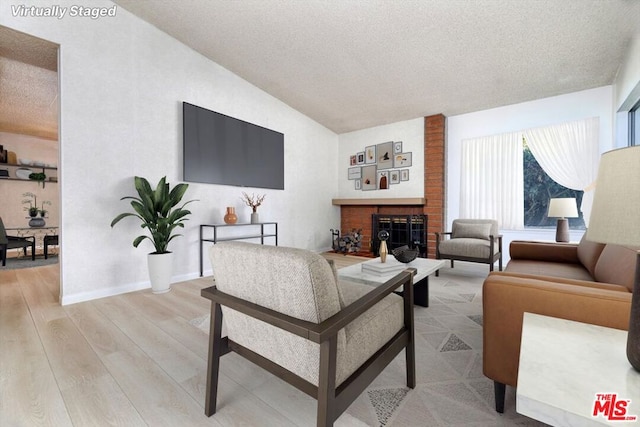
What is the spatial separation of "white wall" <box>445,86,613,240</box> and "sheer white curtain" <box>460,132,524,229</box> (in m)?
0.14

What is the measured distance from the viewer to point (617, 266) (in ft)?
4.55

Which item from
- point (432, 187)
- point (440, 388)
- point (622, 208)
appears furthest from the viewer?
point (432, 187)

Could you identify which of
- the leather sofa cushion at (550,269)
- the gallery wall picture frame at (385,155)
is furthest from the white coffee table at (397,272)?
the gallery wall picture frame at (385,155)

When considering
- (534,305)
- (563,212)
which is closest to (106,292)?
(534,305)

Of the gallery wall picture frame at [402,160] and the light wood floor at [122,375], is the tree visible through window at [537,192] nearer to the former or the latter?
the gallery wall picture frame at [402,160]

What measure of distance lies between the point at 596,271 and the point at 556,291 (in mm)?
1147

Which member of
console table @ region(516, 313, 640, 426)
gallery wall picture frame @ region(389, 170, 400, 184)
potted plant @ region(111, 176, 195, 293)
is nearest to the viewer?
console table @ region(516, 313, 640, 426)

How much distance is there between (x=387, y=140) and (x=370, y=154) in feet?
1.45

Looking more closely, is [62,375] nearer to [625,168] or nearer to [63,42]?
[625,168]

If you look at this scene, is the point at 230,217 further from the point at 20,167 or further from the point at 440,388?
the point at 20,167

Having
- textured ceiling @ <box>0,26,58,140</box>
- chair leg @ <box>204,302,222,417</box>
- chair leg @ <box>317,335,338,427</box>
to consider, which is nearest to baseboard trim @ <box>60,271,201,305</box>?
chair leg @ <box>204,302,222,417</box>

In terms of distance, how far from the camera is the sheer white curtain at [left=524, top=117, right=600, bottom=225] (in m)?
3.72

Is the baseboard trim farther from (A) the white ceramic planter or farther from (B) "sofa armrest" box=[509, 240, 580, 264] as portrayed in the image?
(B) "sofa armrest" box=[509, 240, 580, 264]

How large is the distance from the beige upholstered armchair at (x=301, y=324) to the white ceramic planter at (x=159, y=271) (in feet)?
6.66
